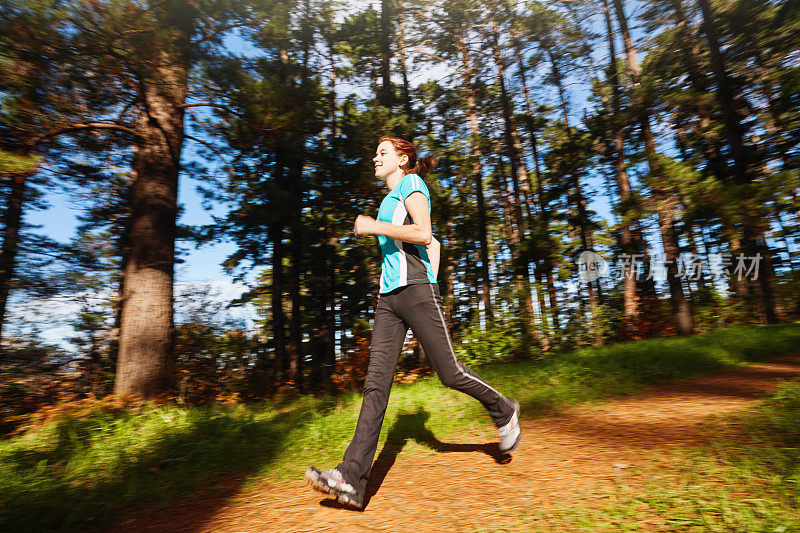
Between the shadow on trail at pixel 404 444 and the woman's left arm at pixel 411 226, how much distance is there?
1616mm

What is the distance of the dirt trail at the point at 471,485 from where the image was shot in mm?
2365

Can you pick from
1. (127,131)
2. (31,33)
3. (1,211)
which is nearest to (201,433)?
(127,131)

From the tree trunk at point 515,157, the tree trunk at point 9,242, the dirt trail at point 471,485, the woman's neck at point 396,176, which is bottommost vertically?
the dirt trail at point 471,485

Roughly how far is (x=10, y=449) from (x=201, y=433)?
1.71 metres

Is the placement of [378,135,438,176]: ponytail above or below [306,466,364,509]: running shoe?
above

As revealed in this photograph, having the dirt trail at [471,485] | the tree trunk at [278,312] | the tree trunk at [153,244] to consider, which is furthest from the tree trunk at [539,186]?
the tree trunk at [153,244]

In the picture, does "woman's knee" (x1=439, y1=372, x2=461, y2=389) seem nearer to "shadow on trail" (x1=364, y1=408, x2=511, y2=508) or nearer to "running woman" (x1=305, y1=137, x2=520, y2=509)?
"running woman" (x1=305, y1=137, x2=520, y2=509)

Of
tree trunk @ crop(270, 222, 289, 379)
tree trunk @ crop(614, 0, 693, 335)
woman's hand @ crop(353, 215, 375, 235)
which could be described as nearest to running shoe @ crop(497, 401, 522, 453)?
woman's hand @ crop(353, 215, 375, 235)

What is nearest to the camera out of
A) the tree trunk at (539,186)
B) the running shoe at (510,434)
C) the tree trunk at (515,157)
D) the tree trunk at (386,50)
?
the running shoe at (510,434)

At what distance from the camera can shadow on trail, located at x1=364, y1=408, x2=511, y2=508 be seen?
309 cm

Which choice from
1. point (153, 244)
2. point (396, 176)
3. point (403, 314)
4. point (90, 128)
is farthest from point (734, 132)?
point (90, 128)

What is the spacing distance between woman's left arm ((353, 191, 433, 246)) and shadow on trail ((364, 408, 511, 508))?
5.30 feet

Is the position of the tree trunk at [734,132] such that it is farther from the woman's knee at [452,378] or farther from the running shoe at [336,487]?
the running shoe at [336,487]

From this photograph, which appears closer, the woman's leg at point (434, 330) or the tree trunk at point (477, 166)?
the woman's leg at point (434, 330)
